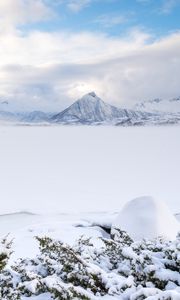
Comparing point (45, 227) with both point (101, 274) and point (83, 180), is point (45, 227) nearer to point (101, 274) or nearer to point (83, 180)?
point (101, 274)

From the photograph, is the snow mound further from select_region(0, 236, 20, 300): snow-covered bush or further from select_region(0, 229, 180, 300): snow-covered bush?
select_region(0, 236, 20, 300): snow-covered bush

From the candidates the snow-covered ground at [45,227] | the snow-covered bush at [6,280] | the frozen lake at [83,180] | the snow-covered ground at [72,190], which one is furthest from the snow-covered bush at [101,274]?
Answer: the frozen lake at [83,180]

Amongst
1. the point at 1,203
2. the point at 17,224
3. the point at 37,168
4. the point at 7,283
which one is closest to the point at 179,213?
the point at 17,224

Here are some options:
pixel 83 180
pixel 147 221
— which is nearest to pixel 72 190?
pixel 83 180

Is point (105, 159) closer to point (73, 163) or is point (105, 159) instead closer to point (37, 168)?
point (73, 163)

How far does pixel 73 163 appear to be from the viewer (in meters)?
24.3

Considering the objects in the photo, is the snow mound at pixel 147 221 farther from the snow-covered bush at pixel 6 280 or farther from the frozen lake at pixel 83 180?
the snow-covered bush at pixel 6 280

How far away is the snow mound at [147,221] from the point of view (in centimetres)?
823

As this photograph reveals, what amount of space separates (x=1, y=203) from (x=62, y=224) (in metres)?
4.29

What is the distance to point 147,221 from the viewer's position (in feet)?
27.6

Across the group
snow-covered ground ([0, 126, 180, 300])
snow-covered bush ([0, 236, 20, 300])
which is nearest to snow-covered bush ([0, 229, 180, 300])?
snow-covered bush ([0, 236, 20, 300])

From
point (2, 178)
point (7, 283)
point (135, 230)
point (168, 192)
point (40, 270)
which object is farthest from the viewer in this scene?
point (2, 178)

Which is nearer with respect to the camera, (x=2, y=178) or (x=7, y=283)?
(x=7, y=283)

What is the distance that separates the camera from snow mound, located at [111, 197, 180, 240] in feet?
27.0
